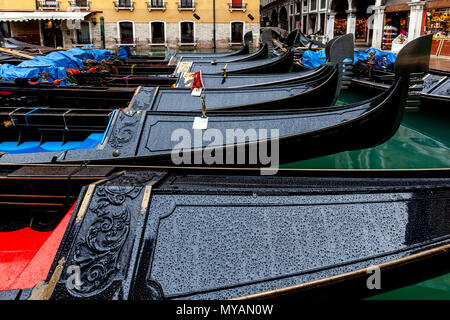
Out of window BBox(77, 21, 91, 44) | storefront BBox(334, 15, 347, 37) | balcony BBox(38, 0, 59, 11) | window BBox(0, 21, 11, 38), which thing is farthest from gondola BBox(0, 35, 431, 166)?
window BBox(0, 21, 11, 38)

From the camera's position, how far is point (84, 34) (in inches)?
535

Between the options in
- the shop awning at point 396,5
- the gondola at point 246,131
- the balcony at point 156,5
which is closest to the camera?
the gondola at point 246,131

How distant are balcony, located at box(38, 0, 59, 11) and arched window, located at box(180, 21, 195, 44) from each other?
4652 mm

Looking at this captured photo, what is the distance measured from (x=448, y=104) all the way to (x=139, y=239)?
4.65 m

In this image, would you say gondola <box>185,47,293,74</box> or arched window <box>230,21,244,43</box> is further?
arched window <box>230,21,244,43</box>

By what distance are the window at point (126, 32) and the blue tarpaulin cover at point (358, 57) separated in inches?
361

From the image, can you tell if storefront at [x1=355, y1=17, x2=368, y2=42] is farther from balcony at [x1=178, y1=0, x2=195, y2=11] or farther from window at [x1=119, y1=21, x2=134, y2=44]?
window at [x1=119, y1=21, x2=134, y2=44]

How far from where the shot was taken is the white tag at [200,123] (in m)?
2.24

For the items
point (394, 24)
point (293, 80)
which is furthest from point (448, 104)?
point (394, 24)

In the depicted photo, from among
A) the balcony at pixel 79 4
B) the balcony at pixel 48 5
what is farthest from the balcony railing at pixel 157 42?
the balcony at pixel 48 5

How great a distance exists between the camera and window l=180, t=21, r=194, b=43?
13.7 meters

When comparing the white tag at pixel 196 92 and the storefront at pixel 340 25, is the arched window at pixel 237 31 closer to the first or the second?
the storefront at pixel 340 25

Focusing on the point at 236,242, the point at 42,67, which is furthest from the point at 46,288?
the point at 42,67

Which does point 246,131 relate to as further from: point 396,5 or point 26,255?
point 396,5
